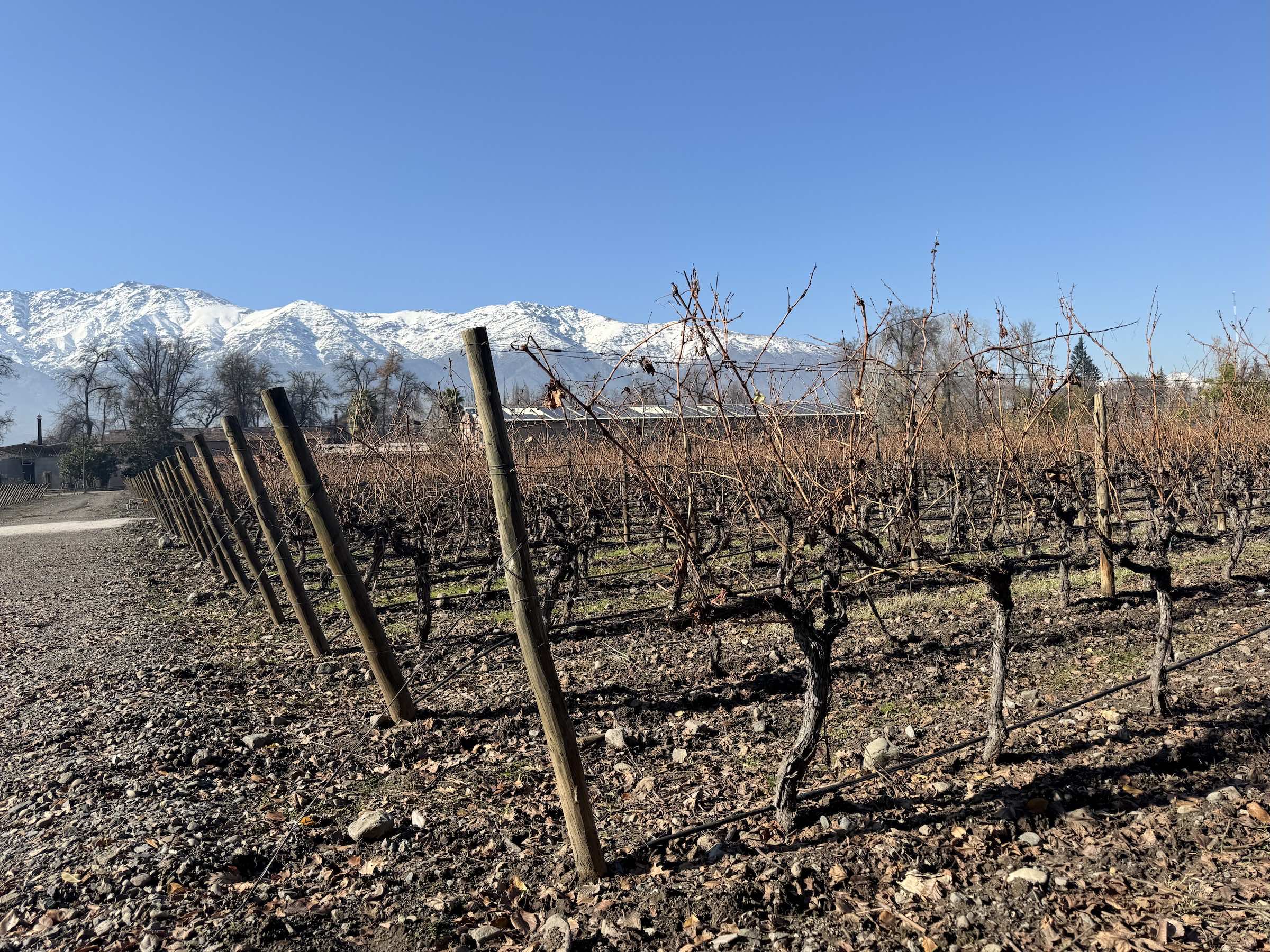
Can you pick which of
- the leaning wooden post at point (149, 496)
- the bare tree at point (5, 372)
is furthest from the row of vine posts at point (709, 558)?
the bare tree at point (5, 372)

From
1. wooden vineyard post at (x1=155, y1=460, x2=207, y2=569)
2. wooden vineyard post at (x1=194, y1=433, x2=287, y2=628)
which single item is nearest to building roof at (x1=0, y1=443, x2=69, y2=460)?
wooden vineyard post at (x1=155, y1=460, x2=207, y2=569)

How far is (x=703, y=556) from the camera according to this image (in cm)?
318

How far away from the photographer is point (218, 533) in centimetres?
843

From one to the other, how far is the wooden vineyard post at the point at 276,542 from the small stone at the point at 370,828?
275cm

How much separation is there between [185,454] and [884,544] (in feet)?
28.3

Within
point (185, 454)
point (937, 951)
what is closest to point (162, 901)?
point (937, 951)

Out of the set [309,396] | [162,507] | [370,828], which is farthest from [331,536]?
[309,396]

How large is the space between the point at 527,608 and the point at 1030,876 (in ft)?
6.33

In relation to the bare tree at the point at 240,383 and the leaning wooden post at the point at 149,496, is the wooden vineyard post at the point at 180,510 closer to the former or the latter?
the leaning wooden post at the point at 149,496

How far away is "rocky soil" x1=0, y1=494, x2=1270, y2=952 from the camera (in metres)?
2.55

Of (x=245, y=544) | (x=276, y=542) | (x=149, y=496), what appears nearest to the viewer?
(x=276, y=542)

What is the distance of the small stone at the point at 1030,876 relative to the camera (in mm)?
2590

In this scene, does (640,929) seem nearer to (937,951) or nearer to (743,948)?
(743,948)

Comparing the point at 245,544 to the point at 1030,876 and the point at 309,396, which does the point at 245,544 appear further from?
the point at 309,396
